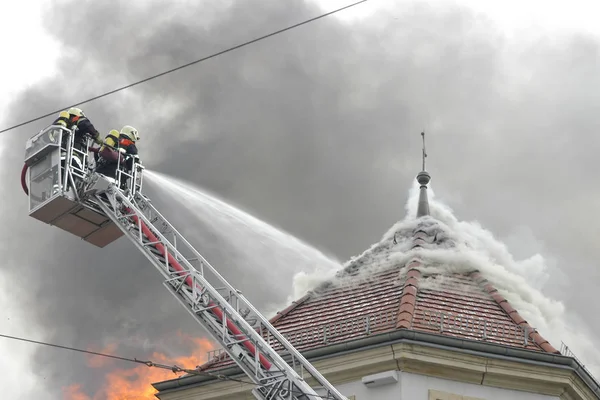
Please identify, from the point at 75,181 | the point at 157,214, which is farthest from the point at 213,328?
the point at 75,181

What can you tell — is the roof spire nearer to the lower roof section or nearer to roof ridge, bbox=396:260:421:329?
roof ridge, bbox=396:260:421:329

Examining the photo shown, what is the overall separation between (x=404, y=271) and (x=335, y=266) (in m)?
2.63

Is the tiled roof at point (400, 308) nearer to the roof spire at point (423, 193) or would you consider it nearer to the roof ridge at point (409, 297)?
the roof ridge at point (409, 297)

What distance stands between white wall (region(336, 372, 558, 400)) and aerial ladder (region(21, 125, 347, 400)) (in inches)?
39.7

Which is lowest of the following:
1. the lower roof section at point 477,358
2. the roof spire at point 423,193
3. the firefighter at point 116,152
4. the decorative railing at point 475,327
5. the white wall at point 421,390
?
the white wall at point 421,390

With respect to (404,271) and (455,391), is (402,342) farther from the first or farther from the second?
(404,271)

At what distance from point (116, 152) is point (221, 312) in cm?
486

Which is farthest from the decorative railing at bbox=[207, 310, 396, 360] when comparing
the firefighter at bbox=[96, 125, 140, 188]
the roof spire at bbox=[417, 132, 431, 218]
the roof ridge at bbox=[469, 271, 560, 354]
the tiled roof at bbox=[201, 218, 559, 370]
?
the roof spire at bbox=[417, 132, 431, 218]

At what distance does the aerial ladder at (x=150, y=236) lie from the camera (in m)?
21.7

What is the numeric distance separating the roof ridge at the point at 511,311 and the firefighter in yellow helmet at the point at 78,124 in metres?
9.31

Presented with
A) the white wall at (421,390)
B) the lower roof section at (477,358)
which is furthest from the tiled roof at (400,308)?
the white wall at (421,390)

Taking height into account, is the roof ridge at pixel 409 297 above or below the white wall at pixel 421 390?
above

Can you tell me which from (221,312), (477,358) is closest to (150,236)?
(221,312)

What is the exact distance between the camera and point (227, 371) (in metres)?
25.1
